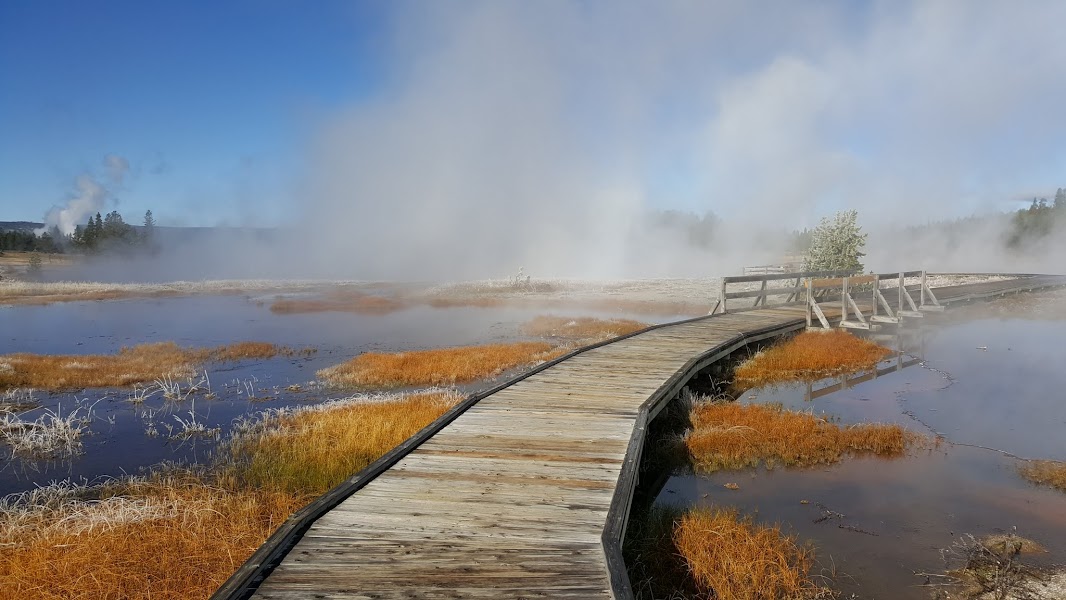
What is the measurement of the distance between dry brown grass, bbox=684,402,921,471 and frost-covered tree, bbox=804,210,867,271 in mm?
18614

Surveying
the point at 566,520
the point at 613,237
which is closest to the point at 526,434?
the point at 566,520

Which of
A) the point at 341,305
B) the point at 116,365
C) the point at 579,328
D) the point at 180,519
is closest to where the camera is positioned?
the point at 180,519

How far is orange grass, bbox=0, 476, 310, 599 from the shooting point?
5383 mm

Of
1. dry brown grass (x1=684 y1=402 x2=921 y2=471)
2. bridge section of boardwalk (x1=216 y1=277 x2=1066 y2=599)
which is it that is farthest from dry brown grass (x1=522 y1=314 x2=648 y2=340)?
bridge section of boardwalk (x1=216 y1=277 x2=1066 y2=599)

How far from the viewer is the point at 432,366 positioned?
17219 millimetres

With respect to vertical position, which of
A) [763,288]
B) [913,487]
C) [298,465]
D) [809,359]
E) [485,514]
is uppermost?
[763,288]

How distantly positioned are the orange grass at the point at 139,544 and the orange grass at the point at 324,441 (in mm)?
1132

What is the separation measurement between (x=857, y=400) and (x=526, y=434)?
8935 millimetres

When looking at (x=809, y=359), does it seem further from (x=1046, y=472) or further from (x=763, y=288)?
(x=1046, y=472)

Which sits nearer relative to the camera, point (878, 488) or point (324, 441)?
point (878, 488)

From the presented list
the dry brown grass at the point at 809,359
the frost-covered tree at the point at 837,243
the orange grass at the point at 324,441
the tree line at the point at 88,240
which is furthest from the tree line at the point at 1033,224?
the tree line at the point at 88,240

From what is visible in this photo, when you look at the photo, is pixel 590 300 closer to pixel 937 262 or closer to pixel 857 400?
pixel 857 400

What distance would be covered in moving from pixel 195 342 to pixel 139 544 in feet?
68.3

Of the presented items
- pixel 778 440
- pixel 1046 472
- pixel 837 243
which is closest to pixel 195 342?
pixel 778 440
